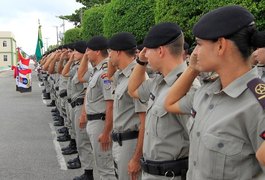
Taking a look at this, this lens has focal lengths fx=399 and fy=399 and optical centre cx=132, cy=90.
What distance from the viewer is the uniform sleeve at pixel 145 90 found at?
10.2 feet

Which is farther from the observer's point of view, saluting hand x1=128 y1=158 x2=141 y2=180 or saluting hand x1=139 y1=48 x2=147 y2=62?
saluting hand x1=128 y1=158 x2=141 y2=180

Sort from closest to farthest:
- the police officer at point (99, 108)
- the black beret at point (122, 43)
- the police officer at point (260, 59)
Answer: the police officer at point (260, 59), the black beret at point (122, 43), the police officer at point (99, 108)

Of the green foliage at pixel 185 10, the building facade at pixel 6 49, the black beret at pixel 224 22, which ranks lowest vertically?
the building facade at pixel 6 49

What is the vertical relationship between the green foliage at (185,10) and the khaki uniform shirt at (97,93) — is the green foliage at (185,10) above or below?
above

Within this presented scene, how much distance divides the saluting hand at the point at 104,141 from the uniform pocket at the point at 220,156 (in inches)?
98.3

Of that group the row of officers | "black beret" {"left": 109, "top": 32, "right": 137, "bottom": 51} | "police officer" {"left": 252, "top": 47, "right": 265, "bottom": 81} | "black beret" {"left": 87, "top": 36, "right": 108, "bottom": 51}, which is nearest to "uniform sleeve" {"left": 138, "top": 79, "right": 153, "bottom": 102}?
the row of officers

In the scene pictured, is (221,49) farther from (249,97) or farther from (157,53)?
(157,53)

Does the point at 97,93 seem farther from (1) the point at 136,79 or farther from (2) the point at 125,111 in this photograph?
(1) the point at 136,79

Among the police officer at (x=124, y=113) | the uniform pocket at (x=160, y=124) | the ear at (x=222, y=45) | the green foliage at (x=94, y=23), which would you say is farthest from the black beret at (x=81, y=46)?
the green foliage at (x=94, y=23)

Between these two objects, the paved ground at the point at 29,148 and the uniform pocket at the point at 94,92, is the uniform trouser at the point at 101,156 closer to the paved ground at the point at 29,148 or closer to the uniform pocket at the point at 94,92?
the uniform pocket at the point at 94,92

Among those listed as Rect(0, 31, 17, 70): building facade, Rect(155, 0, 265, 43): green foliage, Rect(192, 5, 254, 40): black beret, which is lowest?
Rect(0, 31, 17, 70): building facade

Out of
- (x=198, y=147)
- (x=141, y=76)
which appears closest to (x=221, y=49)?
(x=198, y=147)

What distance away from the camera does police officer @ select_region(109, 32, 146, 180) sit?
349 cm

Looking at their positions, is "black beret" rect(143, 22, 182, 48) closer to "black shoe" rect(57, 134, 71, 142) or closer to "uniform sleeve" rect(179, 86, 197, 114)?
"uniform sleeve" rect(179, 86, 197, 114)
